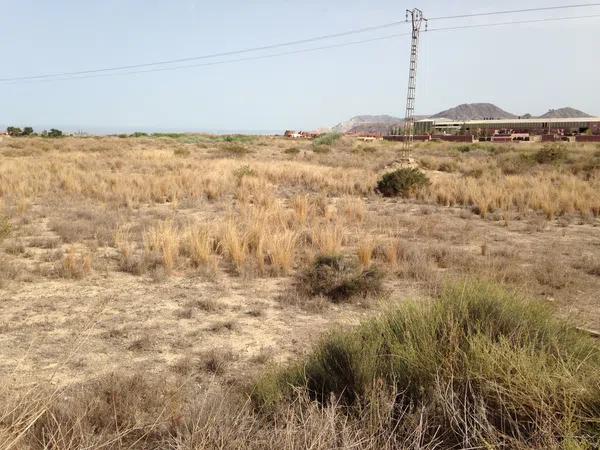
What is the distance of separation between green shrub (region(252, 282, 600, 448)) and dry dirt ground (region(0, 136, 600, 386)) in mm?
1046

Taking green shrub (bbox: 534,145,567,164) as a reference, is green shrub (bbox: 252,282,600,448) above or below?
above

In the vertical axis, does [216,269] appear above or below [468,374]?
below

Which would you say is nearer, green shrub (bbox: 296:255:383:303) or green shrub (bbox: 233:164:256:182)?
green shrub (bbox: 296:255:383:303)

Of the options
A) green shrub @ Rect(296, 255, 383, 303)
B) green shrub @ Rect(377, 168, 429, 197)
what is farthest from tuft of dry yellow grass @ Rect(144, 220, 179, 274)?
green shrub @ Rect(377, 168, 429, 197)

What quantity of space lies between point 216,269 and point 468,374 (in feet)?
21.1

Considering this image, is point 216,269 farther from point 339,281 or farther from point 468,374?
point 468,374

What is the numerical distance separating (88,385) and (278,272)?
15.4 feet

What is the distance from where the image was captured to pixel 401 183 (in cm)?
2050

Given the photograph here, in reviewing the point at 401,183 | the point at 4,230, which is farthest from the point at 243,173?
the point at 4,230

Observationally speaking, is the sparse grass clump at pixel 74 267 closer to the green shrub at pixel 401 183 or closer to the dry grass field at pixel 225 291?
the dry grass field at pixel 225 291

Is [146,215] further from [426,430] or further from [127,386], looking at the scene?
[426,430]

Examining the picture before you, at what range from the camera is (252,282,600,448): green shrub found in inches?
121

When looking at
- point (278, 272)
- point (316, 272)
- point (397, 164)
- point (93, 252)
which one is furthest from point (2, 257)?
point (397, 164)

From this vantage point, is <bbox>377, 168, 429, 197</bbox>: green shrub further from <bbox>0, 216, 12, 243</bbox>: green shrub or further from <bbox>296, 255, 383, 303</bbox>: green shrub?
<bbox>0, 216, 12, 243</bbox>: green shrub
